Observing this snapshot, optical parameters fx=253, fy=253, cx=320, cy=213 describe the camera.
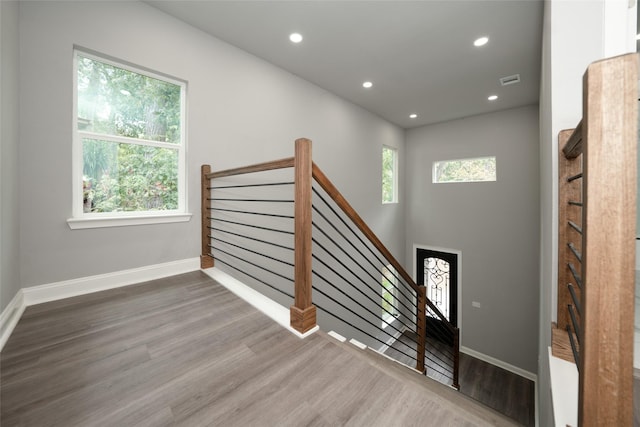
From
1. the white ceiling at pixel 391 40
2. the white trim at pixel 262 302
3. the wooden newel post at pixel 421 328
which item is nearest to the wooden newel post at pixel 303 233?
the white trim at pixel 262 302

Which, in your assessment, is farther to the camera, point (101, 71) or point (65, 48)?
point (101, 71)

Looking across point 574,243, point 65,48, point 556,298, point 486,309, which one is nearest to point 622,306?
point 574,243

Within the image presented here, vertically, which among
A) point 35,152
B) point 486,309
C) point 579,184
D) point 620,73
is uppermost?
point 35,152

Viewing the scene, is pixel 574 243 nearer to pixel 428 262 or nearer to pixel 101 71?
pixel 101 71

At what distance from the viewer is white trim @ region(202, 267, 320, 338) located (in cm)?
156

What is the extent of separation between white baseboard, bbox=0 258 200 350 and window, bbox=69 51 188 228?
462 mm

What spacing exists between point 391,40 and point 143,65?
2484 millimetres

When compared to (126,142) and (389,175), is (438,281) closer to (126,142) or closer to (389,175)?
(389,175)

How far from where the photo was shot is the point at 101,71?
212 cm

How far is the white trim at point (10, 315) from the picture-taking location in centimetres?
138

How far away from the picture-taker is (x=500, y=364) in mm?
4789

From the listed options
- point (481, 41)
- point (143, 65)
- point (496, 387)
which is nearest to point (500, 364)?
point (496, 387)

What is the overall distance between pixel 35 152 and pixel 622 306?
2.98m

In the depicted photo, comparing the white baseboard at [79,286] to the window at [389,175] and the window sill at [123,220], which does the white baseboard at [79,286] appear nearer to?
the window sill at [123,220]
